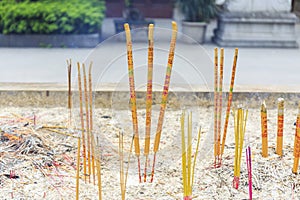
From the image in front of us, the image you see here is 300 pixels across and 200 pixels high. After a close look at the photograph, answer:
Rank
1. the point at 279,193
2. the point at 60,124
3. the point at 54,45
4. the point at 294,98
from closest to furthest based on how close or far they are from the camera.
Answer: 1. the point at 279,193
2. the point at 60,124
3. the point at 294,98
4. the point at 54,45

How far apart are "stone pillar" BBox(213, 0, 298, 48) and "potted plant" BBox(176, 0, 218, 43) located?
0.22 meters

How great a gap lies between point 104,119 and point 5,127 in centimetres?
54

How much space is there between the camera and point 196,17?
5.73 m

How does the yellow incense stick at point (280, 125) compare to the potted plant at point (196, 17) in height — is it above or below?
below

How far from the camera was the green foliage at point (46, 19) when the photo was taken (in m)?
5.21

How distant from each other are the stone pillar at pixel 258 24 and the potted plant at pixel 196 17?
221 millimetres

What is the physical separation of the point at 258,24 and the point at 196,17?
2.16 ft

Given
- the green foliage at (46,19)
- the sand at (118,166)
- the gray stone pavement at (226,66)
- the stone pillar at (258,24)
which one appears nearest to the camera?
the sand at (118,166)

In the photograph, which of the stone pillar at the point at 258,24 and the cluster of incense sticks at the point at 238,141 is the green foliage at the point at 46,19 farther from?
the cluster of incense sticks at the point at 238,141

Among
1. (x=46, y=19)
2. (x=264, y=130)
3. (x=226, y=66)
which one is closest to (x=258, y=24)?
(x=226, y=66)

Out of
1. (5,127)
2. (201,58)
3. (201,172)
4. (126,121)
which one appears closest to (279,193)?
(201,172)

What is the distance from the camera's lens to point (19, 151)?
201cm

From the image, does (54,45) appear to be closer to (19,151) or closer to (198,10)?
(198,10)

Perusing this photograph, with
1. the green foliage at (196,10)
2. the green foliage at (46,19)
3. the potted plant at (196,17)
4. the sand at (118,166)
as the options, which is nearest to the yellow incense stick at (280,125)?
the sand at (118,166)
